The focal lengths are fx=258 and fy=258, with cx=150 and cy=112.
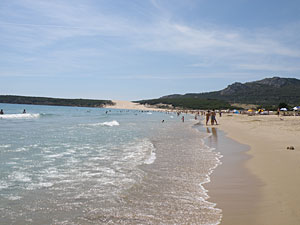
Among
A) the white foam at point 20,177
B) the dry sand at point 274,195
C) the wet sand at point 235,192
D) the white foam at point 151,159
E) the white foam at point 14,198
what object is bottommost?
the white foam at point 151,159

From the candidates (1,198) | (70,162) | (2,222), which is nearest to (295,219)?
(2,222)

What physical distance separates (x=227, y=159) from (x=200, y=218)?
593 cm

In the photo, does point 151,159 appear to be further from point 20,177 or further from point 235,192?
point 20,177

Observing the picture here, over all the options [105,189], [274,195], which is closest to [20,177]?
[105,189]

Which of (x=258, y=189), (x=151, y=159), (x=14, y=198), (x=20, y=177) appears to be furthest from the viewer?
(x=151, y=159)

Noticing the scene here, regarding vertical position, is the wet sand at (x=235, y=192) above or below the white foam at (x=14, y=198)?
above

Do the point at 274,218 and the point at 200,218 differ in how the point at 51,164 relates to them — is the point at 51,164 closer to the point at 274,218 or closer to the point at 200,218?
the point at 200,218

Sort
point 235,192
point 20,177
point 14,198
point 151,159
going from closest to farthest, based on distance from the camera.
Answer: point 14,198 → point 235,192 → point 20,177 → point 151,159

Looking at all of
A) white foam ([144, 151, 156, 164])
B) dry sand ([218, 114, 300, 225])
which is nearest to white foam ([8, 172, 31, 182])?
white foam ([144, 151, 156, 164])

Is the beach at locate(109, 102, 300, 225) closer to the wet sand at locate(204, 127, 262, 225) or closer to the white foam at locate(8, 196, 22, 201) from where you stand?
the wet sand at locate(204, 127, 262, 225)

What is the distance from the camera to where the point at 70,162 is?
8.89m

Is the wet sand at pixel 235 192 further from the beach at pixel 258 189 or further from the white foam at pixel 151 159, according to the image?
the white foam at pixel 151 159

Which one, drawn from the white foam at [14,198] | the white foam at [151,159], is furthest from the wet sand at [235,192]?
the white foam at [14,198]

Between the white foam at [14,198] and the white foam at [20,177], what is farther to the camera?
the white foam at [20,177]
